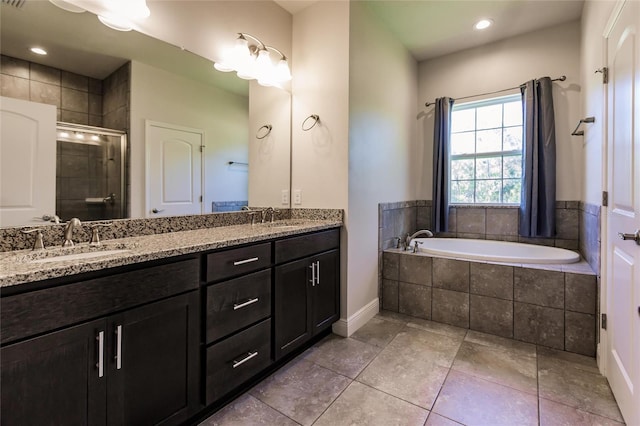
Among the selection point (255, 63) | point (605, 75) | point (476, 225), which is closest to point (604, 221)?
point (605, 75)

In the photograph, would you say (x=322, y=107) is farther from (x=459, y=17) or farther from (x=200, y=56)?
(x=459, y=17)

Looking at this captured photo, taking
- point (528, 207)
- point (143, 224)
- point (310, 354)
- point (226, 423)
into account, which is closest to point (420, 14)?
point (528, 207)

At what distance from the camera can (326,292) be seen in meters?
2.15

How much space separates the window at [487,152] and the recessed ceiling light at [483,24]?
0.72 m

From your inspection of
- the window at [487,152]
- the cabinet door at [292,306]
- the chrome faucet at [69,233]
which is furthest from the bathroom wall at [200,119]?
the window at [487,152]

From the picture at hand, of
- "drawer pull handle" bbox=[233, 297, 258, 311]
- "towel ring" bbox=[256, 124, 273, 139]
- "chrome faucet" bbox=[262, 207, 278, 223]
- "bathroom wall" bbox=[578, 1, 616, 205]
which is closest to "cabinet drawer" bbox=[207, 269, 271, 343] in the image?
"drawer pull handle" bbox=[233, 297, 258, 311]

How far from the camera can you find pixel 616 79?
1524 millimetres

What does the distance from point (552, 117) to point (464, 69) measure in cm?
101

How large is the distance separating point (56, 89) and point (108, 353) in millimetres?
1169

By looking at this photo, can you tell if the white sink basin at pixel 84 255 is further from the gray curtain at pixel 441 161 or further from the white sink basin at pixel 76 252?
the gray curtain at pixel 441 161

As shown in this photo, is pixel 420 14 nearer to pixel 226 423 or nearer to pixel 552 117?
pixel 552 117

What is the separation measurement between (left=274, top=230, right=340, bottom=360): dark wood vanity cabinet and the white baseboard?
3.2 inches

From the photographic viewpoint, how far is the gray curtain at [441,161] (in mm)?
3256

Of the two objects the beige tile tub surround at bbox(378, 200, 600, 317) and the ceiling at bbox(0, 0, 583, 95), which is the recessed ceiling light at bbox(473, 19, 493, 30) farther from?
the beige tile tub surround at bbox(378, 200, 600, 317)
